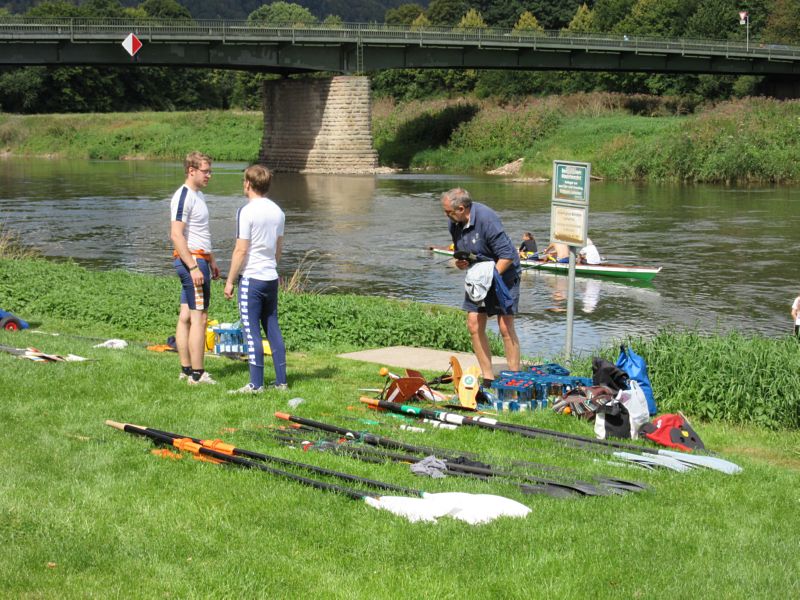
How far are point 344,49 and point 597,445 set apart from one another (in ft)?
191

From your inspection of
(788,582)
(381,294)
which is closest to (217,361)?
(788,582)

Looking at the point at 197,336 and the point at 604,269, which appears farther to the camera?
the point at 604,269

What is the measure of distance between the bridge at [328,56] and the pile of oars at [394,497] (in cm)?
5148

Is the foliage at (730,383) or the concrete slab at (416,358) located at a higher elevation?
the foliage at (730,383)

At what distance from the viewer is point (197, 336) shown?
389 inches

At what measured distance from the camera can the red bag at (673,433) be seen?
8273 millimetres

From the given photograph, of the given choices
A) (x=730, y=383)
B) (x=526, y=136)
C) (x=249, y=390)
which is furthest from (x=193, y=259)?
(x=526, y=136)

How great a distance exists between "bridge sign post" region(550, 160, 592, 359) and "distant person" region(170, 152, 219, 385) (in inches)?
149

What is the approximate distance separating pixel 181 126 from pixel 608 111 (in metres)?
34.4

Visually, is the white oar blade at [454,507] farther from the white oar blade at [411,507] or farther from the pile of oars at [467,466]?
the pile of oars at [467,466]

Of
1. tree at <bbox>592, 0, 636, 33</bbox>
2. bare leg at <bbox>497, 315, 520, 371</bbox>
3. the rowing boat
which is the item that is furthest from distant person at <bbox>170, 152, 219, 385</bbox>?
tree at <bbox>592, 0, 636, 33</bbox>

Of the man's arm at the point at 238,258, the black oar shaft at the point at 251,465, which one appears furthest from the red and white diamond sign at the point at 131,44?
the black oar shaft at the point at 251,465

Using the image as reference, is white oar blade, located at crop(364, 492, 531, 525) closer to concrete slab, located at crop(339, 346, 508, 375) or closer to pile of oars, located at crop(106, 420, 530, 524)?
pile of oars, located at crop(106, 420, 530, 524)

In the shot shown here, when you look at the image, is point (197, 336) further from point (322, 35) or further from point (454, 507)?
point (322, 35)
